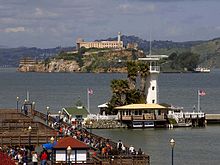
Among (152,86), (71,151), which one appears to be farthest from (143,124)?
(71,151)

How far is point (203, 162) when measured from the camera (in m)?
53.8

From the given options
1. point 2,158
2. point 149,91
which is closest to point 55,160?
point 2,158

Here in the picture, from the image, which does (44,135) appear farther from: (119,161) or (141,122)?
(141,122)

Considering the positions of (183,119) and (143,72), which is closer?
(183,119)

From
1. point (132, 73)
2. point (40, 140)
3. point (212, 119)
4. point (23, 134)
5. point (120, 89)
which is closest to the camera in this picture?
point (40, 140)

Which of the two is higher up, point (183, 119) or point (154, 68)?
point (154, 68)

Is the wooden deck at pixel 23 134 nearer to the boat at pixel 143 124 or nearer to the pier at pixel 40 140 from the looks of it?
the pier at pixel 40 140

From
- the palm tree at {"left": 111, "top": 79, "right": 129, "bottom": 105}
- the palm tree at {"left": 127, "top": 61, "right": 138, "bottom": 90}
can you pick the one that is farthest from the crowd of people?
the palm tree at {"left": 127, "top": 61, "right": 138, "bottom": 90}

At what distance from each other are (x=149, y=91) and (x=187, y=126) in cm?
676

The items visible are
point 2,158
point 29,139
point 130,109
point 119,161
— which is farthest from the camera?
point 130,109

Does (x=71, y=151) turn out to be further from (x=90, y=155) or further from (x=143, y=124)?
(x=143, y=124)

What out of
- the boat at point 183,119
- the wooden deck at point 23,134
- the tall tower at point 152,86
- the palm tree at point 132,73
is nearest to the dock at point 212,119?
the boat at point 183,119

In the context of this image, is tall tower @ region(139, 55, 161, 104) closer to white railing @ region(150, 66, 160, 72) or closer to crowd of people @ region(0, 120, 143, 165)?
white railing @ region(150, 66, 160, 72)

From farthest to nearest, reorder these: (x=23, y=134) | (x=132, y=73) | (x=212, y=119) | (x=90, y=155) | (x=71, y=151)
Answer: (x=212, y=119), (x=132, y=73), (x=23, y=134), (x=90, y=155), (x=71, y=151)
